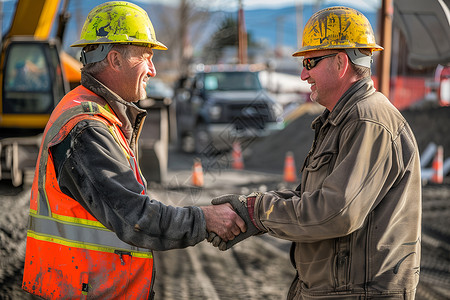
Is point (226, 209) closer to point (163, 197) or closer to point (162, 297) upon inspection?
point (162, 297)

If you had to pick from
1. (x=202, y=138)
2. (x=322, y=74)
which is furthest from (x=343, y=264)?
(x=202, y=138)

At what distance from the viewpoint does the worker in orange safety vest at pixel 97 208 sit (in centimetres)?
226

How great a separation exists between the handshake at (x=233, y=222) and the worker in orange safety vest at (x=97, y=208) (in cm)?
24

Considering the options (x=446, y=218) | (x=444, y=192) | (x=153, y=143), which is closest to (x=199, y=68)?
(x=153, y=143)

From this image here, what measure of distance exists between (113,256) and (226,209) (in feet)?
2.34

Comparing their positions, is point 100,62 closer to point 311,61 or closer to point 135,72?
point 135,72

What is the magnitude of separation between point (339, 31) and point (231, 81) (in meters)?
13.2

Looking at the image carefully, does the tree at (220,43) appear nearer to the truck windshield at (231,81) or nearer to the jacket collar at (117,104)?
the truck windshield at (231,81)

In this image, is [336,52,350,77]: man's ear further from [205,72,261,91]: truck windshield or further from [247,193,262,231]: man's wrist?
[205,72,261,91]: truck windshield

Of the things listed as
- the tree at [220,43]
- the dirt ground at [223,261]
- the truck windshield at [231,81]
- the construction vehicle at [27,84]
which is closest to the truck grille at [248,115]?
the truck windshield at [231,81]

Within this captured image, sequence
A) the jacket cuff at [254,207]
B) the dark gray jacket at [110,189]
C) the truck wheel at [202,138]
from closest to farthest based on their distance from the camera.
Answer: the dark gray jacket at [110,189] < the jacket cuff at [254,207] < the truck wheel at [202,138]

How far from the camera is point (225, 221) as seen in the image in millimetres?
2793

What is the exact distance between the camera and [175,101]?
1819 cm

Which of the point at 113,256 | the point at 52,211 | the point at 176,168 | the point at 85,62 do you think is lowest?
the point at 176,168
